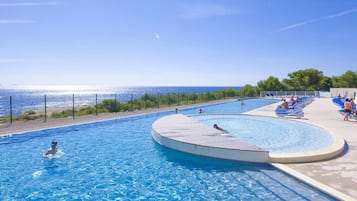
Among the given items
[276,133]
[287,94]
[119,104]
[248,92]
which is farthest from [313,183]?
[287,94]

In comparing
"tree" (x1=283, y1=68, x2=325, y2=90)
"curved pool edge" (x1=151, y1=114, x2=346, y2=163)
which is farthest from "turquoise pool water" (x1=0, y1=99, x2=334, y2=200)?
"tree" (x1=283, y1=68, x2=325, y2=90)

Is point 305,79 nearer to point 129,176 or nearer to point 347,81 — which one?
point 347,81

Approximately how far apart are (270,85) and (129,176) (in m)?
30.5

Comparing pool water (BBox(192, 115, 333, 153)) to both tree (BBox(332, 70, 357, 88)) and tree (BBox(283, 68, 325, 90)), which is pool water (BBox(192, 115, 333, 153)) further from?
tree (BBox(332, 70, 357, 88))

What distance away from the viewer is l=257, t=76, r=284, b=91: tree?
32469 millimetres

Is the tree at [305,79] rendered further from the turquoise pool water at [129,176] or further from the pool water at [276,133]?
the turquoise pool water at [129,176]

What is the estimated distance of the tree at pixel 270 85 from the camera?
32.5 m

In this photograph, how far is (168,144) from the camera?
24.1ft

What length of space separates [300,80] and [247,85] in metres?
15.5

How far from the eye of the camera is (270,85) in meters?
32.6

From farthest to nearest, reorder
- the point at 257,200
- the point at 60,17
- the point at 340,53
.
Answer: the point at 340,53, the point at 60,17, the point at 257,200

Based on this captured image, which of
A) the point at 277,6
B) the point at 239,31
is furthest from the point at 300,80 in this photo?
the point at 277,6

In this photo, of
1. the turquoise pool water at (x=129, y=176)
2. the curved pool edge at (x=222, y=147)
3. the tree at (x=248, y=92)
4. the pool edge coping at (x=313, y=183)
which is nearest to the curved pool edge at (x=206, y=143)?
the curved pool edge at (x=222, y=147)

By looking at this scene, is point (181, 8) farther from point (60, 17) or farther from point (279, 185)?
point (279, 185)
